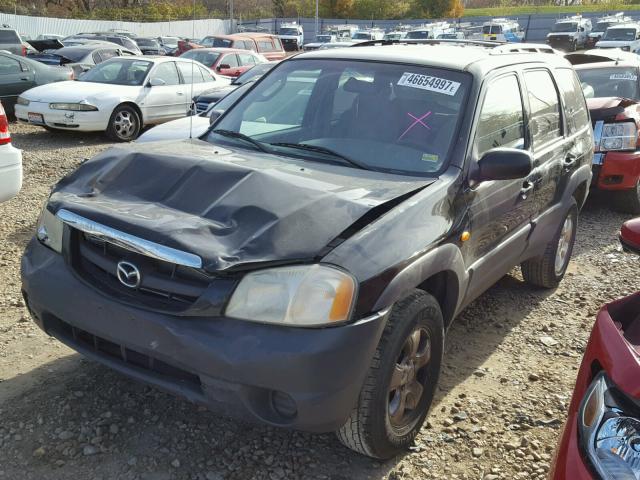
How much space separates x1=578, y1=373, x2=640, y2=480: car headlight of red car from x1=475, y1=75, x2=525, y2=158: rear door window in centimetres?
175

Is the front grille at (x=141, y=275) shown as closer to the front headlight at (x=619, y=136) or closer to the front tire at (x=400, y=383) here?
the front tire at (x=400, y=383)

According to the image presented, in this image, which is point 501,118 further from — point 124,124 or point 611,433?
point 124,124

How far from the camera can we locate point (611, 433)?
166 centimetres

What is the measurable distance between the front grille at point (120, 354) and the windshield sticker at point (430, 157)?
1591 mm

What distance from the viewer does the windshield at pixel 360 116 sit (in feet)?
10.7

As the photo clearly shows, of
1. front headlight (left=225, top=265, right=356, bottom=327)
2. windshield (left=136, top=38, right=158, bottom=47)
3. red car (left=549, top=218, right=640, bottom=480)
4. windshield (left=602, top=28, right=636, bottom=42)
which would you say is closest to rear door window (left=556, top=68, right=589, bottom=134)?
red car (left=549, top=218, right=640, bottom=480)

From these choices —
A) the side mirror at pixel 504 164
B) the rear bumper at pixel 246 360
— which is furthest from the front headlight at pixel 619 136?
the rear bumper at pixel 246 360

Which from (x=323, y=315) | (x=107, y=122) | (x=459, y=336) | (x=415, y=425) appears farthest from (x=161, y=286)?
(x=107, y=122)

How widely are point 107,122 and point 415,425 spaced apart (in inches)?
349

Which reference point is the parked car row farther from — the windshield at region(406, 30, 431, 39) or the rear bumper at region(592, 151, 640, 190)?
the windshield at region(406, 30, 431, 39)

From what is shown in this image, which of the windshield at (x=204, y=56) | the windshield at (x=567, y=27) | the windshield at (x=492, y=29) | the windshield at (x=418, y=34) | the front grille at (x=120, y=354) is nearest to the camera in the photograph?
the front grille at (x=120, y=354)

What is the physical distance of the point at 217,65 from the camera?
50.0 ft

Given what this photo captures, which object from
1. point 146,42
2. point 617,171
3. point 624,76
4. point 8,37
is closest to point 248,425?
point 617,171

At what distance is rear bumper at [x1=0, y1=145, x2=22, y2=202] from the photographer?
4980mm
